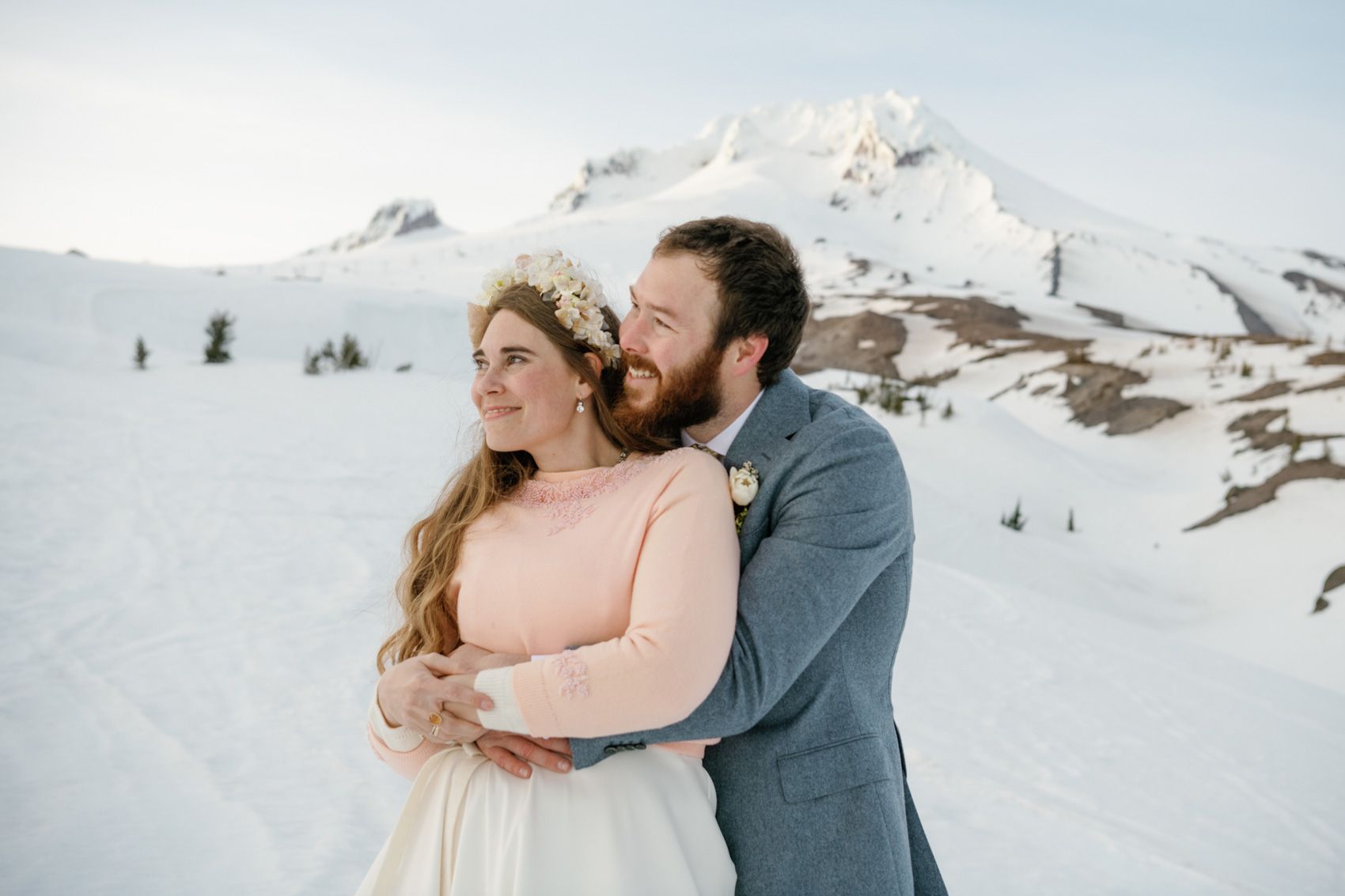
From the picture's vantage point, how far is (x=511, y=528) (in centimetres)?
188

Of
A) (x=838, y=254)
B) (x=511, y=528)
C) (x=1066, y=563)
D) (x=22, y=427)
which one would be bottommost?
(x=1066, y=563)

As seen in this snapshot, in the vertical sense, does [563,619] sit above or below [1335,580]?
above

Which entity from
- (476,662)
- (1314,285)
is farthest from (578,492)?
(1314,285)

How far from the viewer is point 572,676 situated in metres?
1.54

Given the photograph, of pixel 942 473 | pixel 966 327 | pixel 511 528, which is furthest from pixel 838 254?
pixel 511 528

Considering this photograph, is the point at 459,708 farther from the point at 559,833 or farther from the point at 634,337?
the point at 634,337

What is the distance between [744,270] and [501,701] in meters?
0.91

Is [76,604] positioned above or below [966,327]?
below

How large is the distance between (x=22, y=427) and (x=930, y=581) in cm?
629

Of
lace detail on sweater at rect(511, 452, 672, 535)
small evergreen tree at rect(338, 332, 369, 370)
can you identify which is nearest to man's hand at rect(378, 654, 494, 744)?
lace detail on sweater at rect(511, 452, 672, 535)

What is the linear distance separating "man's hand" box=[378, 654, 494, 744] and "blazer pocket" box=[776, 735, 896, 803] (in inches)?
21.5

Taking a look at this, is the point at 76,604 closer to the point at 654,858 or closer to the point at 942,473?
the point at 654,858

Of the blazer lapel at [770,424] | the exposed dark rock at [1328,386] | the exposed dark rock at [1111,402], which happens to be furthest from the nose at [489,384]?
the exposed dark rock at [1111,402]

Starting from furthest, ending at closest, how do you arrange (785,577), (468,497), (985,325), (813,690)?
1. (985,325)
2. (468,497)
3. (813,690)
4. (785,577)
